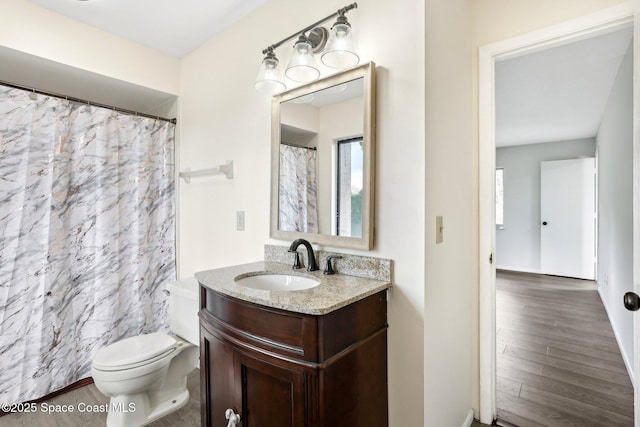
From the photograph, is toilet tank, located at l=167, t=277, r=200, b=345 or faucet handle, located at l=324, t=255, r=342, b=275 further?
toilet tank, located at l=167, t=277, r=200, b=345

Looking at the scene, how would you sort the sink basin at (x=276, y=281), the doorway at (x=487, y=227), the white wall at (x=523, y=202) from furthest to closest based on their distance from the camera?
the white wall at (x=523, y=202), the doorway at (x=487, y=227), the sink basin at (x=276, y=281)

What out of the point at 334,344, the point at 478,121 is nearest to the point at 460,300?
the point at 334,344

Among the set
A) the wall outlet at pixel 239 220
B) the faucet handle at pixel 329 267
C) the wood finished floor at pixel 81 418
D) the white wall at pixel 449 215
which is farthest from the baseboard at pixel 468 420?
the wall outlet at pixel 239 220

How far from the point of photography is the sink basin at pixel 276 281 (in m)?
1.46

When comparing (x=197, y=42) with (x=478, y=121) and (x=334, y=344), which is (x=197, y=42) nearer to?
(x=478, y=121)

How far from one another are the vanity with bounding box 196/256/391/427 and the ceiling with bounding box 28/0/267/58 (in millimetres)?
1688

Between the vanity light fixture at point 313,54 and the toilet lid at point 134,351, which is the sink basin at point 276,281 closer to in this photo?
the toilet lid at point 134,351

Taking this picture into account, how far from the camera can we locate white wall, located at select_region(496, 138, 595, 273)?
215 inches

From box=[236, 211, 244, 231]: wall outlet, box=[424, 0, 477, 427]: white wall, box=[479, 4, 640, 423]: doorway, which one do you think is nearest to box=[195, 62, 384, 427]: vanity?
box=[424, 0, 477, 427]: white wall

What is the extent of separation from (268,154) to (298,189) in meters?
0.34

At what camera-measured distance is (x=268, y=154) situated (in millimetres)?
1853

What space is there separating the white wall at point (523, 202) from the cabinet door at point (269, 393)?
19.6ft

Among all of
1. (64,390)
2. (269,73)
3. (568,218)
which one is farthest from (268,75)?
(568,218)

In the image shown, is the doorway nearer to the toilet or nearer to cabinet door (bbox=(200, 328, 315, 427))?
cabinet door (bbox=(200, 328, 315, 427))
